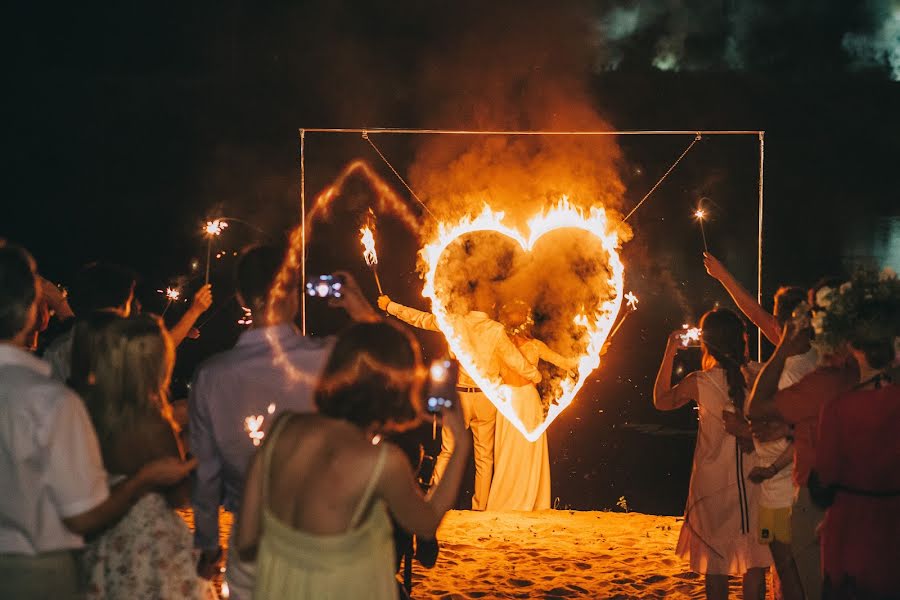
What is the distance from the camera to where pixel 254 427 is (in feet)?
11.9

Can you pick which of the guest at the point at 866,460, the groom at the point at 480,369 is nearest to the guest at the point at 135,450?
the guest at the point at 866,460

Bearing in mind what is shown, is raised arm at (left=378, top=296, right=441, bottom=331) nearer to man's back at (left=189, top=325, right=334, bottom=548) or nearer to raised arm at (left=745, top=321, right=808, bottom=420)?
raised arm at (left=745, top=321, right=808, bottom=420)

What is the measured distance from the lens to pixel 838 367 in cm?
434

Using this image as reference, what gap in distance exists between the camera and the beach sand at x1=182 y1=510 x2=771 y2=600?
6.45m

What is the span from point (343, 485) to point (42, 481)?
39.7 inches

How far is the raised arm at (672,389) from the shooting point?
5348 millimetres

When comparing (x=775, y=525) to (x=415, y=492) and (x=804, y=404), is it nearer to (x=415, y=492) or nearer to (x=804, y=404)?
(x=804, y=404)

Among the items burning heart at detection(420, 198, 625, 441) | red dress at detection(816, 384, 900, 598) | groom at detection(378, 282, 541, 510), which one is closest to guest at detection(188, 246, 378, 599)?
red dress at detection(816, 384, 900, 598)

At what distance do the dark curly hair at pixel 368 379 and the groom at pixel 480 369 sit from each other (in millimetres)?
5559

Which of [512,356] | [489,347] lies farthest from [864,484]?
[489,347]

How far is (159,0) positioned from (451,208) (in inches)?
465

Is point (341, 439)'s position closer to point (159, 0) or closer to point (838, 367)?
point (838, 367)

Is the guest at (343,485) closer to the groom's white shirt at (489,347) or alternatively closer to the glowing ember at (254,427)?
the glowing ember at (254,427)

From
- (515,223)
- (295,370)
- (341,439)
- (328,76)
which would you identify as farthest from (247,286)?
(328,76)
